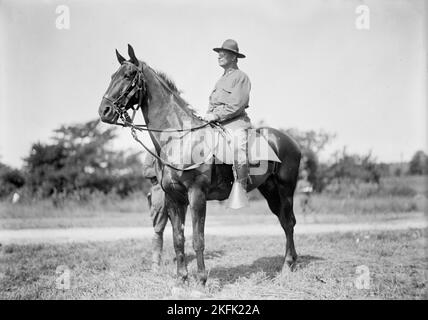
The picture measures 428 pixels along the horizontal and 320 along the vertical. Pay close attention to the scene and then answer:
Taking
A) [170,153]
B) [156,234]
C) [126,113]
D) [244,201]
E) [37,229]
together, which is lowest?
[37,229]

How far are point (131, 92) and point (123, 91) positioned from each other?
123 mm

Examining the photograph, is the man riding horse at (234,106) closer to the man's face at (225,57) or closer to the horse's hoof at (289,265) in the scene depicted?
the man's face at (225,57)

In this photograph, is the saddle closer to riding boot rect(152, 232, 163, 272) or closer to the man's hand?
the man's hand

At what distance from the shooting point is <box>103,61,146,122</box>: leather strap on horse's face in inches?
220

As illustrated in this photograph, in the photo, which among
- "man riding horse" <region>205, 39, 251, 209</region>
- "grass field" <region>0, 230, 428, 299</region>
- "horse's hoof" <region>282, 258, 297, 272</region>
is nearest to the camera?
"grass field" <region>0, 230, 428, 299</region>

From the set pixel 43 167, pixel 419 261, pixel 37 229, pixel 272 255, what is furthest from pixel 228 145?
pixel 43 167

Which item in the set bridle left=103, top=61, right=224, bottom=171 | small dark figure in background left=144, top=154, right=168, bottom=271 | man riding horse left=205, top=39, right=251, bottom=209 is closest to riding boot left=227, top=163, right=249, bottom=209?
man riding horse left=205, top=39, right=251, bottom=209

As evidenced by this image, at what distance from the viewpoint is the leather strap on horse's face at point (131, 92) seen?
559 cm

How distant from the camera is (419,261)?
780 centimetres

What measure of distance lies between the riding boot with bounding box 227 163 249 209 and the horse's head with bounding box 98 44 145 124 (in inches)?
71.3
